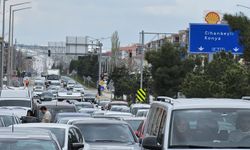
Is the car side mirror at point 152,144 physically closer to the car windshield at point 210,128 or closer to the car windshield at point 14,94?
the car windshield at point 210,128

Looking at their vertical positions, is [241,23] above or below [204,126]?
above

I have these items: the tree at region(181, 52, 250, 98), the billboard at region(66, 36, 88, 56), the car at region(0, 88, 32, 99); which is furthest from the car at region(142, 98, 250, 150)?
the billboard at region(66, 36, 88, 56)

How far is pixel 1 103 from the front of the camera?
3759cm

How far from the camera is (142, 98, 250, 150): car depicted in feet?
34.1

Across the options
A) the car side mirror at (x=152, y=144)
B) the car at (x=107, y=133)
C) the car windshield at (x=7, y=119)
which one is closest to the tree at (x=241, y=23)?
the car windshield at (x=7, y=119)

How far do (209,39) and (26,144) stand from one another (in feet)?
122

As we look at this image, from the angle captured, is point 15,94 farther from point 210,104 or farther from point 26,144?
point 26,144

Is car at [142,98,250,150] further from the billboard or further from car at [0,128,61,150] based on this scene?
the billboard

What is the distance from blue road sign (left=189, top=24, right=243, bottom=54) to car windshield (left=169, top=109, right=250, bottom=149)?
3602 centimetres

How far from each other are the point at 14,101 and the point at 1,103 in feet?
2.09

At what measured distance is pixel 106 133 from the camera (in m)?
17.0

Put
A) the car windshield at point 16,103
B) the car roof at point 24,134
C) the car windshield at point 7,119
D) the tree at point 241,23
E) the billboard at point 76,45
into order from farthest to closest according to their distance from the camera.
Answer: the billboard at point 76,45 < the car windshield at point 16,103 < the tree at point 241,23 < the car windshield at point 7,119 < the car roof at point 24,134

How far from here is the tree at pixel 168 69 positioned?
58969 millimetres

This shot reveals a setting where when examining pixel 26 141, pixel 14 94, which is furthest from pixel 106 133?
pixel 14 94
